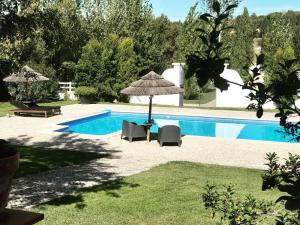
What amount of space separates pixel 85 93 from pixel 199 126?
9219mm

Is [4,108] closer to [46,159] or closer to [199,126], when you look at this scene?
[199,126]

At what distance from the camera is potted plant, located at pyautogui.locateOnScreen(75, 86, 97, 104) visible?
2878 centimetres

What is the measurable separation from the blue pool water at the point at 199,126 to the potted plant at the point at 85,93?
3695 millimetres

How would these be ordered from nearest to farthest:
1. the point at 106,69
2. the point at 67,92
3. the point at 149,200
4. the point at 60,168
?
the point at 149,200 < the point at 60,168 < the point at 106,69 < the point at 67,92

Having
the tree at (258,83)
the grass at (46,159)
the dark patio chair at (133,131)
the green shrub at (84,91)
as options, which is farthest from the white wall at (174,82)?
the tree at (258,83)

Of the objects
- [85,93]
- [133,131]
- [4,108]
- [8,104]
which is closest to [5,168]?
[133,131]

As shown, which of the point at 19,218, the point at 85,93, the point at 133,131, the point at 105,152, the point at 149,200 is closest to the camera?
the point at 19,218

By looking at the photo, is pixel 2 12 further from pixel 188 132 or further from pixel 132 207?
pixel 188 132

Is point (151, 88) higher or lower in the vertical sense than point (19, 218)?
higher

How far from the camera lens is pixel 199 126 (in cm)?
2361

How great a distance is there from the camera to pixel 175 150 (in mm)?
15195

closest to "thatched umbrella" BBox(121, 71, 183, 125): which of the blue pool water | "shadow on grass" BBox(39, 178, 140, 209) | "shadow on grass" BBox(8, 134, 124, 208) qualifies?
"shadow on grass" BBox(8, 134, 124, 208)

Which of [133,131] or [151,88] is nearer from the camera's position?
[151,88]

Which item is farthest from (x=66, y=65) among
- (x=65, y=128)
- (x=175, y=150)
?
(x=175, y=150)
